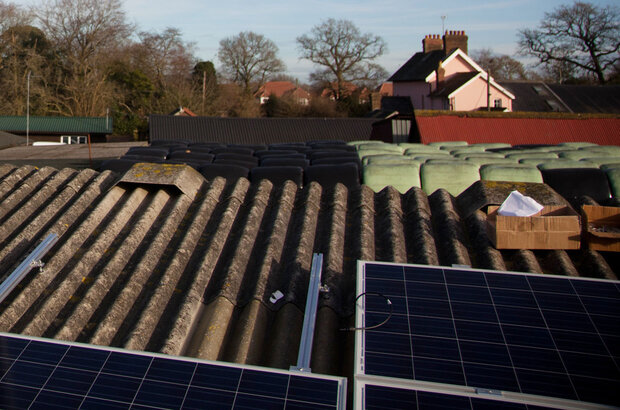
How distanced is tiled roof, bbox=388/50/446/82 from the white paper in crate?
4868cm

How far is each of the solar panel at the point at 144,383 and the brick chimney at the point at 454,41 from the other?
55.3 metres

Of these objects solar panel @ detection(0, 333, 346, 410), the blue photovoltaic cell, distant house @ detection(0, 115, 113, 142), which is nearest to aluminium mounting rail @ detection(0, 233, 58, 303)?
solar panel @ detection(0, 333, 346, 410)

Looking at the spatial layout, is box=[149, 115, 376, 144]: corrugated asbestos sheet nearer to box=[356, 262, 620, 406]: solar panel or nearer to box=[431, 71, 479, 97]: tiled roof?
box=[431, 71, 479, 97]: tiled roof

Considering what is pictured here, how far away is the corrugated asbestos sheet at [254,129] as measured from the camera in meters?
29.0

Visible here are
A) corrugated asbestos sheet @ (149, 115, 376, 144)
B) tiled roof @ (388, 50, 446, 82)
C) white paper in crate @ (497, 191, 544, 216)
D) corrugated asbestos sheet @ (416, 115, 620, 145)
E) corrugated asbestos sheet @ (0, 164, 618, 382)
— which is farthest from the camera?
tiled roof @ (388, 50, 446, 82)

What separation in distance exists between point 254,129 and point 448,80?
2707 centimetres

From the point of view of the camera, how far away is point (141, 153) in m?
16.5

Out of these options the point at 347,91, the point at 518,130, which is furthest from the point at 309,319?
the point at 347,91

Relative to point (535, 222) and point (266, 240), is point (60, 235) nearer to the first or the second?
point (266, 240)

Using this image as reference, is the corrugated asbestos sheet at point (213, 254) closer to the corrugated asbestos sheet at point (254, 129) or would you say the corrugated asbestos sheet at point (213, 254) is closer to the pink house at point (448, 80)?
the corrugated asbestos sheet at point (254, 129)

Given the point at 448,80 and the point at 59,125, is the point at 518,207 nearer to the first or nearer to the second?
the point at 59,125

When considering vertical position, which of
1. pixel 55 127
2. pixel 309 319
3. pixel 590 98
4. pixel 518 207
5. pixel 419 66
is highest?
pixel 419 66

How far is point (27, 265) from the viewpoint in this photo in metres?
5.05

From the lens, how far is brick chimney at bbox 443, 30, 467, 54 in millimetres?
54438
